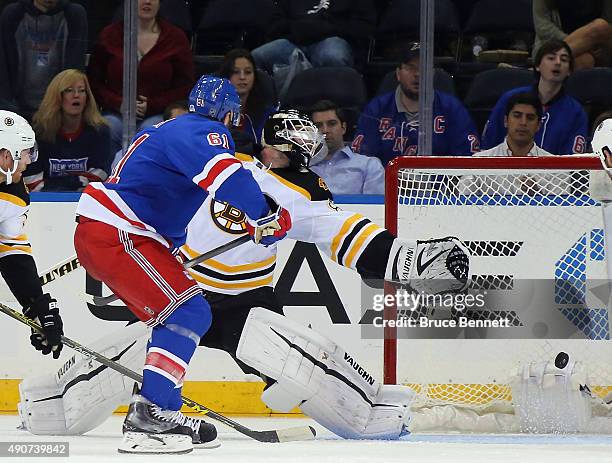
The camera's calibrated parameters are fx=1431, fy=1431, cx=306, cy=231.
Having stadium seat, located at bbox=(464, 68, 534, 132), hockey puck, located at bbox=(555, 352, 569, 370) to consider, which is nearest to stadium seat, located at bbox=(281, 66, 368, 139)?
stadium seat, located at bbox=(464, 68, 534, 132)

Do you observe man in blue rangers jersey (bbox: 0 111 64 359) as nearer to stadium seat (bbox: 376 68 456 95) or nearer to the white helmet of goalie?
stadium seat (bbox: 376 68 456 95)

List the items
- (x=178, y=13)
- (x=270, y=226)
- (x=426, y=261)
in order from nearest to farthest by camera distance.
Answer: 1. (x=270, y=226)
2. (x=426, y=261)
3. (x=178, y=13)

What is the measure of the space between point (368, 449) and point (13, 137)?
153 centimetres

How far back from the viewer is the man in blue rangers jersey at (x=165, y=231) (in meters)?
3.75

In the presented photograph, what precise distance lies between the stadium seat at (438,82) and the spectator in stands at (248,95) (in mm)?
418

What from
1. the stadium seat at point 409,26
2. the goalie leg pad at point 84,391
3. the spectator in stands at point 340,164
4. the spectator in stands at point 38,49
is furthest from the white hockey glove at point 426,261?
the spectator in stands at point 38,49

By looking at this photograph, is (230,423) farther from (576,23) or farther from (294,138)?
(576,23)

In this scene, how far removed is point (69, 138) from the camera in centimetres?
536

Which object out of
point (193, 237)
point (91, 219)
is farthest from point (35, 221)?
point (91, 219)

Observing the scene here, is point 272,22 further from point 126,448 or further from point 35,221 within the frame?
point 126,448

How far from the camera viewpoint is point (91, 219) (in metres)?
3.91

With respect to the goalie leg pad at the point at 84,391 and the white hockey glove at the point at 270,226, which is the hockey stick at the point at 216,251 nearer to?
the goalie leg pad at the point at 84,391

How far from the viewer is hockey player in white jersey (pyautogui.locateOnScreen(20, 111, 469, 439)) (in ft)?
13.9

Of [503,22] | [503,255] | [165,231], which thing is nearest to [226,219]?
[165,231]
